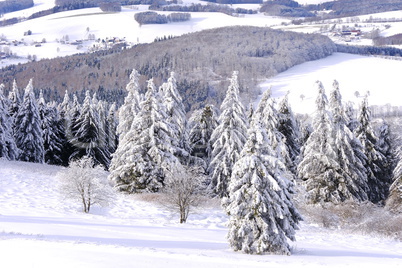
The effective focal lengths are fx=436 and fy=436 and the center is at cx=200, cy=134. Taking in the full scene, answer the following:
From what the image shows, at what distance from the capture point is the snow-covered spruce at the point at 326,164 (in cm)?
3553

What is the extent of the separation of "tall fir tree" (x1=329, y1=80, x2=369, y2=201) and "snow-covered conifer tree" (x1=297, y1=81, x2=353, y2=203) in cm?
35

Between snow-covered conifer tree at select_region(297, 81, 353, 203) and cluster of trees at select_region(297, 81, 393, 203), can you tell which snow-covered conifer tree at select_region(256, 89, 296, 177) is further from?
snow-covered conifer tree at select_region(297, 81, 353, 203)

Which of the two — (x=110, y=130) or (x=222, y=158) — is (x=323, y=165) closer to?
(x=222, y=158)

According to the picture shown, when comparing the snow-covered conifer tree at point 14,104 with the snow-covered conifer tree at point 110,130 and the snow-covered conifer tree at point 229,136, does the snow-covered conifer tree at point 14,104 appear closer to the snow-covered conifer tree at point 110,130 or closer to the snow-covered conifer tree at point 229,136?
the snow-covered conifer tree at point 110,130

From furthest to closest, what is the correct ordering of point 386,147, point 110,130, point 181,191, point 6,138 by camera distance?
point 110,130 < point 6,138 < point 386,147 < point 181,191

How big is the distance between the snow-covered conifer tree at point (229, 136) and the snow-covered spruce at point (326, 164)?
5.85 meters

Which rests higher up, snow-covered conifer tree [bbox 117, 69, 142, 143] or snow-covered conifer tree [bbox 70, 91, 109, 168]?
snow-covered conifer tree [bbox 117, 69, 142, 143]

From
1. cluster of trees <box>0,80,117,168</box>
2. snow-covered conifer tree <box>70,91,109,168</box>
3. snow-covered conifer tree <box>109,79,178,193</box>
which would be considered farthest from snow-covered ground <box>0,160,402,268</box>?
snow-covered conifer tree <box>70,91,109,168</box>

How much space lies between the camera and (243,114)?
3822 cm

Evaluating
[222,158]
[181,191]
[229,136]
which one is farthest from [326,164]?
[181,191]

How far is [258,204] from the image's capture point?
59.9 ft

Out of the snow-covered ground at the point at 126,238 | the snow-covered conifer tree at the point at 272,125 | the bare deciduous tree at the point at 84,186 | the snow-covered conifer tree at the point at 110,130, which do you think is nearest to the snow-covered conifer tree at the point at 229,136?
the snow-covered conifer tree at the point at 272,125

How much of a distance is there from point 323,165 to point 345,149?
7.34ft

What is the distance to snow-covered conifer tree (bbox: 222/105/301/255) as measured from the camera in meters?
18.0
